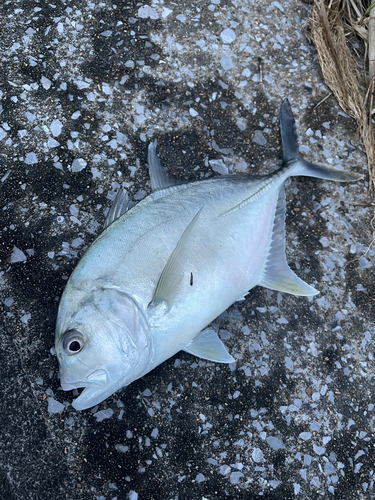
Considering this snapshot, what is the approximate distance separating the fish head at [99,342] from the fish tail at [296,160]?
4.04 ft

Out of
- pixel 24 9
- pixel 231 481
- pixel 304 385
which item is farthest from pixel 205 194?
pixel 24 9

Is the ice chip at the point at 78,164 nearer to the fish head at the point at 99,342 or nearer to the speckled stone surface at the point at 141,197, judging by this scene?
the speckled stone surface at the point at 141,197

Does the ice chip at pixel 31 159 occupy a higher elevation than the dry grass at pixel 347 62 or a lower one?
lower

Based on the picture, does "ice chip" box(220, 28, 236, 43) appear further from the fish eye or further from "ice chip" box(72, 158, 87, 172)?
the fish eye

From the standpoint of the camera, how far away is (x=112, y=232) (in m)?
1.68

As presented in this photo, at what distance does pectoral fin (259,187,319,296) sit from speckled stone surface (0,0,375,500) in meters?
0.17

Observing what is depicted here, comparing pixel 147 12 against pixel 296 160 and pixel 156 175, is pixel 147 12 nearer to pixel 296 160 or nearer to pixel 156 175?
pixel 156 175

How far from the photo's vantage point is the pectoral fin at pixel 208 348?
1.81 meters

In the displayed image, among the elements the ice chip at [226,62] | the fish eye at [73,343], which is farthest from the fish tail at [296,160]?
the fish eye at [73,343]

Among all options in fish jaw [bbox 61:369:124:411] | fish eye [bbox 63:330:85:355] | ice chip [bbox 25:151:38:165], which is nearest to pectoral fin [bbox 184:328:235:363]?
fish jaw [bbox 61:369:124:411]

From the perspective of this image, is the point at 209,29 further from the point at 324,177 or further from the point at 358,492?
the point at 358,492

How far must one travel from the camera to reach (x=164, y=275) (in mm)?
1587

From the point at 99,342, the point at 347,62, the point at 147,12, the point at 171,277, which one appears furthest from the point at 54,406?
the point at 347,62

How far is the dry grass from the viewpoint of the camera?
2357 mm
